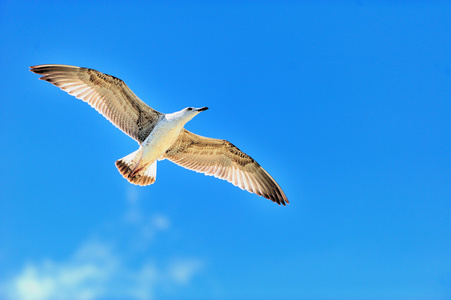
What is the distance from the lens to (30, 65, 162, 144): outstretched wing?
8.35 meters

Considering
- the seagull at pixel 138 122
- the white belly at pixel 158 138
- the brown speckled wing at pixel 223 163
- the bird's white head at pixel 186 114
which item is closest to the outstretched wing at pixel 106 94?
the seagull at pixel 138 122

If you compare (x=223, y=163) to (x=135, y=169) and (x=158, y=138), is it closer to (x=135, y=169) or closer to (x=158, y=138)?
(x=158, y=138)

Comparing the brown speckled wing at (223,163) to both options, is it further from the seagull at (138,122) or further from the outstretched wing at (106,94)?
the outstretched wing at (106,94)

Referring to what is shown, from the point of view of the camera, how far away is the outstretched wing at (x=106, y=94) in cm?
835

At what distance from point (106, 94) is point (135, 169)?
4.81ft

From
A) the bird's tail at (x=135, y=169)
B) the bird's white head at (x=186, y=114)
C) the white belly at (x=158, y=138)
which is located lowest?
the bird's tail at (x=135, y=169)

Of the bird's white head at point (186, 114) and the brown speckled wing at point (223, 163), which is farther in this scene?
the brown speckled wing at point (223, 163)

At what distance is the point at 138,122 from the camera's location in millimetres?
8602

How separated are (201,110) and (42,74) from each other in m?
2.98

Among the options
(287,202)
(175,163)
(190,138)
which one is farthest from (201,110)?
(287,202)

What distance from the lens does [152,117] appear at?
8547 millimetres

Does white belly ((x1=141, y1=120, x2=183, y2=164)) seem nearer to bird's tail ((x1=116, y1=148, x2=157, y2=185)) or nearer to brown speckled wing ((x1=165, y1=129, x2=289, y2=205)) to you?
bird's tail ((x1=116, y1=148, x2=157, y2=185))

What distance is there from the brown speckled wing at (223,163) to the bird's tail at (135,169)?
538 millimetres

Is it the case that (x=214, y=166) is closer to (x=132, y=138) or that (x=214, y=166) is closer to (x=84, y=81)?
(x=132, y=138)
